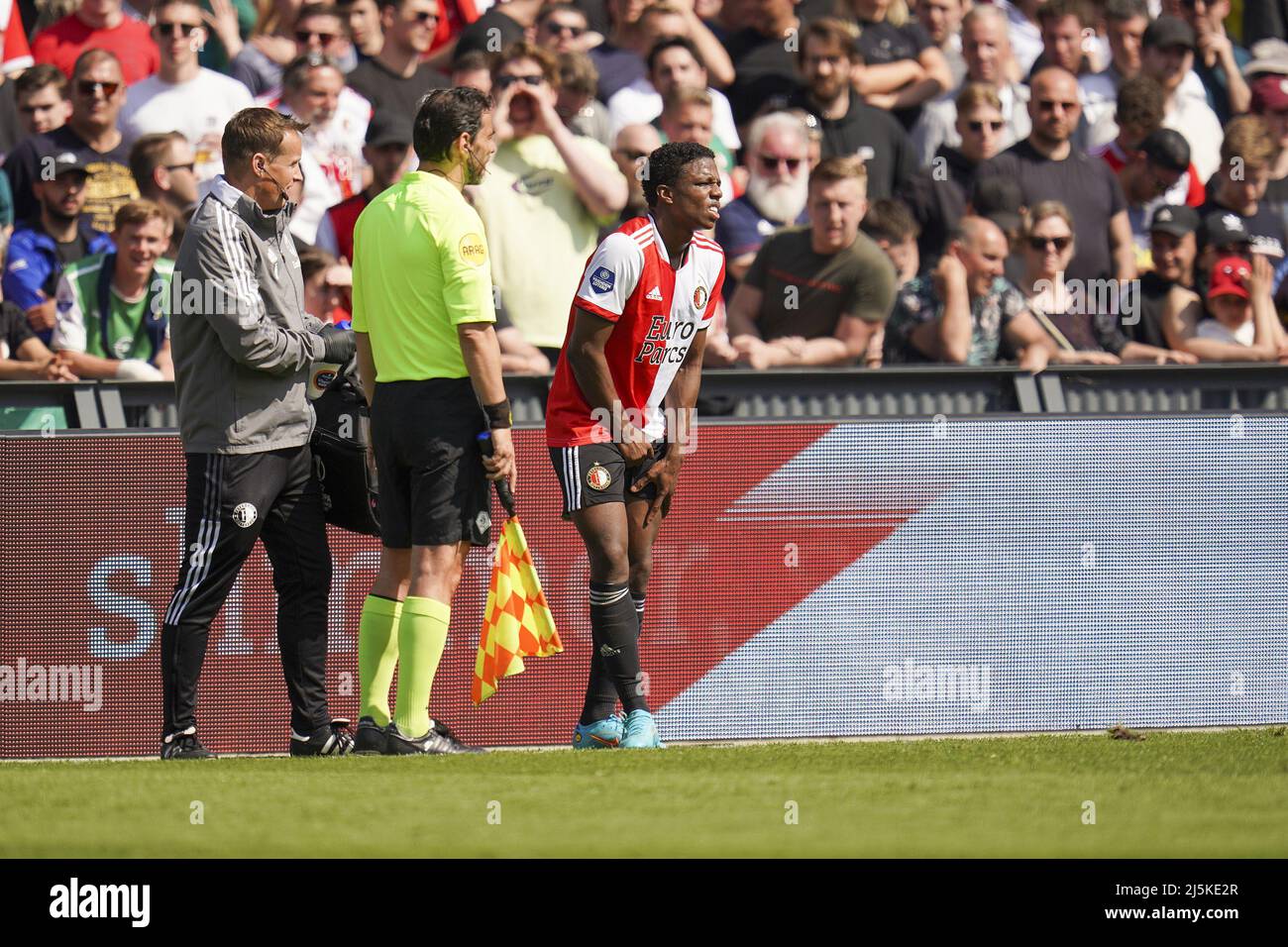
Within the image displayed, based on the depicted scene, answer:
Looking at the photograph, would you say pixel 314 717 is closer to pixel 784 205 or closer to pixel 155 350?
pixel 155 350

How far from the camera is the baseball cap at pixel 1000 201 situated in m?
10.9

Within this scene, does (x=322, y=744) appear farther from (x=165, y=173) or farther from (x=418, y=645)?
(x=165, y=173)

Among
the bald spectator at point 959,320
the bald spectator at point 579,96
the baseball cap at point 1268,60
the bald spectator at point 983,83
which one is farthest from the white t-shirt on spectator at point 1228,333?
the bald spectator at point 579,96

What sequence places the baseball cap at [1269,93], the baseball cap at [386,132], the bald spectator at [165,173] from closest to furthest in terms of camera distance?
the bald spectator at [165,173], the baseball cap at [386,132], the baseball cap at [1269,93]

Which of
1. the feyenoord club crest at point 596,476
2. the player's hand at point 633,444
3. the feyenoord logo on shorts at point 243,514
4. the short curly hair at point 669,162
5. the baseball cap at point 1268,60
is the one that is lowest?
the feyenoord logo on shorts at point 243,514

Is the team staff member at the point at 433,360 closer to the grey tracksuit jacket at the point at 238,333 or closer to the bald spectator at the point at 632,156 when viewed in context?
the grey tracksuit jacket at the point at 238,333

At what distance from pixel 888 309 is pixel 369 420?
390 centimetres

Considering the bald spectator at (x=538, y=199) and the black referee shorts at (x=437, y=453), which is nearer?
the black referee shorts at (x=437, y=453)

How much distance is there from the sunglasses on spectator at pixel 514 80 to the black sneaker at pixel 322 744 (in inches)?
172

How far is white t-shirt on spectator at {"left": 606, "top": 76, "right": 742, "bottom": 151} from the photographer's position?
11.5m

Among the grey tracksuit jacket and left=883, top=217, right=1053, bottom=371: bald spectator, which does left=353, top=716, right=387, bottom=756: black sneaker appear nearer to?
the grey tracksuit jacket

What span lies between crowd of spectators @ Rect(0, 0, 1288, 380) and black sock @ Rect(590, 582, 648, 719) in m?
2.89

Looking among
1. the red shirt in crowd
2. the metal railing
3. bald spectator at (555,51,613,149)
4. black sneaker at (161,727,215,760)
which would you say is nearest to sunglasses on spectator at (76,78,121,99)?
the red shirt in crowd
